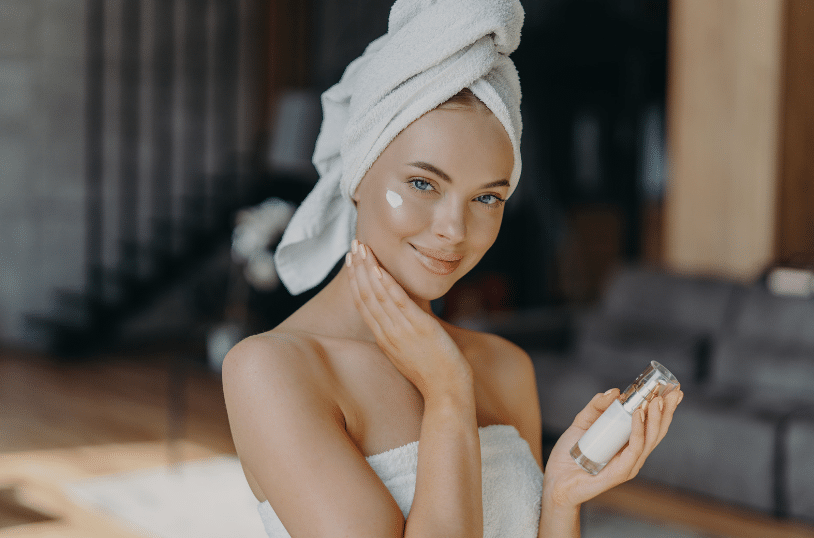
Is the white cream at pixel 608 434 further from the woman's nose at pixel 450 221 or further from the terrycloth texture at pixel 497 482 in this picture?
the woman's nose at pixel 450 221

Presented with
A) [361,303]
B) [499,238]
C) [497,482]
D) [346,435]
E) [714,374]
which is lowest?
[714,374]

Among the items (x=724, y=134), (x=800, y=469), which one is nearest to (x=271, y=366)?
(x=800, y=469)

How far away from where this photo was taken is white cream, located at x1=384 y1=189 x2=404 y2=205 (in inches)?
35.9

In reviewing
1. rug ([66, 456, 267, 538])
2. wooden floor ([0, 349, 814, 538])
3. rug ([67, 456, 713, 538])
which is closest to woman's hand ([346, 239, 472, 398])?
rug ([67, 456, 713, 538])

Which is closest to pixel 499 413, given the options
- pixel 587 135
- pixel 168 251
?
pixel 168 251

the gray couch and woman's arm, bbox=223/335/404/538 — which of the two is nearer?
woman's arm, bbox=223/335/404/538

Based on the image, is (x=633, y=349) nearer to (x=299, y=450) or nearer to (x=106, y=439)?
(x=106, y=439)

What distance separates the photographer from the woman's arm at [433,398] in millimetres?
839

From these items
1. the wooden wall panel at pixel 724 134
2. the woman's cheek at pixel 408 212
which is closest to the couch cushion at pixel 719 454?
the wooden wall panel at pixel 724 134

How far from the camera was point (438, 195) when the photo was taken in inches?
36.0

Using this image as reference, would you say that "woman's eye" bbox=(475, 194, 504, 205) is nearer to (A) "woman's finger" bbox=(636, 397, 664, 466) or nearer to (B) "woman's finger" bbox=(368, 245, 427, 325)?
(B) "woman's finger" bbox=(368, 245, 427, 325)

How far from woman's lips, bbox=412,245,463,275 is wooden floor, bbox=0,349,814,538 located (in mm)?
2415

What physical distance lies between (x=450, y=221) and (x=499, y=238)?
633 centimetres

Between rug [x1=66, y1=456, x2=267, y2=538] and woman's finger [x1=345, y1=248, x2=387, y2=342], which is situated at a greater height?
woman's finger [x1=345, y1=248, x2=387, y2=342]
